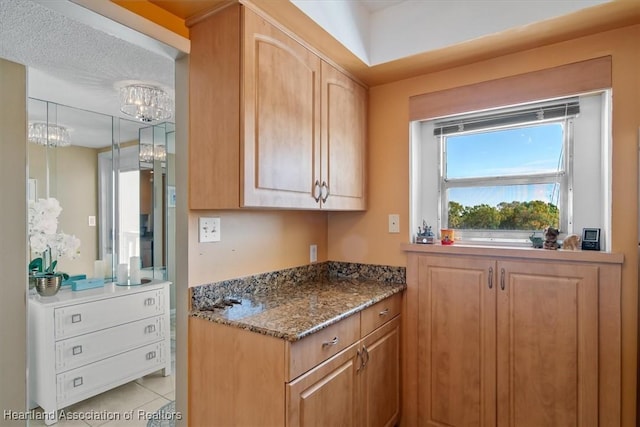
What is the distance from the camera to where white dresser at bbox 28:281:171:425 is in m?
2.21

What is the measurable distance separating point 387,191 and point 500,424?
1434mm

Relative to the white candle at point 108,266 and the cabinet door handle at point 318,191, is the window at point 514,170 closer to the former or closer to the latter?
the cabinet door handle at point 318,191

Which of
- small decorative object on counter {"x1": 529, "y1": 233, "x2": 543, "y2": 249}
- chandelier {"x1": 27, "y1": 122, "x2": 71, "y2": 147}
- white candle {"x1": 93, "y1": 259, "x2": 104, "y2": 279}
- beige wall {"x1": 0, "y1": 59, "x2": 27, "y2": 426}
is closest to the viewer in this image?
small decorative object on counter {"x1": 529, "y1": 233, "x2": 543, "y2": 249}

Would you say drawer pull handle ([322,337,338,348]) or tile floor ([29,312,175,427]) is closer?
drawer pull handle ([322,337,338,348])

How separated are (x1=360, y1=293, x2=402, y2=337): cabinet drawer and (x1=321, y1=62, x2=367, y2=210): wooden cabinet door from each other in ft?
1.90

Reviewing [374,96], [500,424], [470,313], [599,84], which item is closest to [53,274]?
[374,96]

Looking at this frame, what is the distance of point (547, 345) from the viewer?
67.5 inches

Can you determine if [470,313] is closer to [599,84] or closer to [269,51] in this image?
[599,84]

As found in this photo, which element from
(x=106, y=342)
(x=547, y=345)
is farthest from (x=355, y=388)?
(x=106, y=342)

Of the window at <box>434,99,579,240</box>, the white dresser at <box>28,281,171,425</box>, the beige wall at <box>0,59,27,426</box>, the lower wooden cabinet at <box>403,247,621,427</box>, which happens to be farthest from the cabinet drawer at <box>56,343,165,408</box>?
the window at <box>434,99,579,240</box>

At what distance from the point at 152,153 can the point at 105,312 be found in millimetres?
1563

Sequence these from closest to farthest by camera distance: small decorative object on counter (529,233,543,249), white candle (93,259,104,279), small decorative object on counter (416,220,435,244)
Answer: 1. small decorative object on counter (529,233,543,249)
2. small decorative object on counter (416,220,435,244)
3. white candle (93,259,104,279)

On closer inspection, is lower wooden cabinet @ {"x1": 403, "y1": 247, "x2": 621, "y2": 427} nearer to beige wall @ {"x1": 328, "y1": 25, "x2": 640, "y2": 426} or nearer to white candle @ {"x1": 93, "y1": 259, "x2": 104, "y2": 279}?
beige wall @ {"x1": 328, "y1": 25, "x2": 640, "y2": 426}

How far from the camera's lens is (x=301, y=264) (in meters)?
2.21
